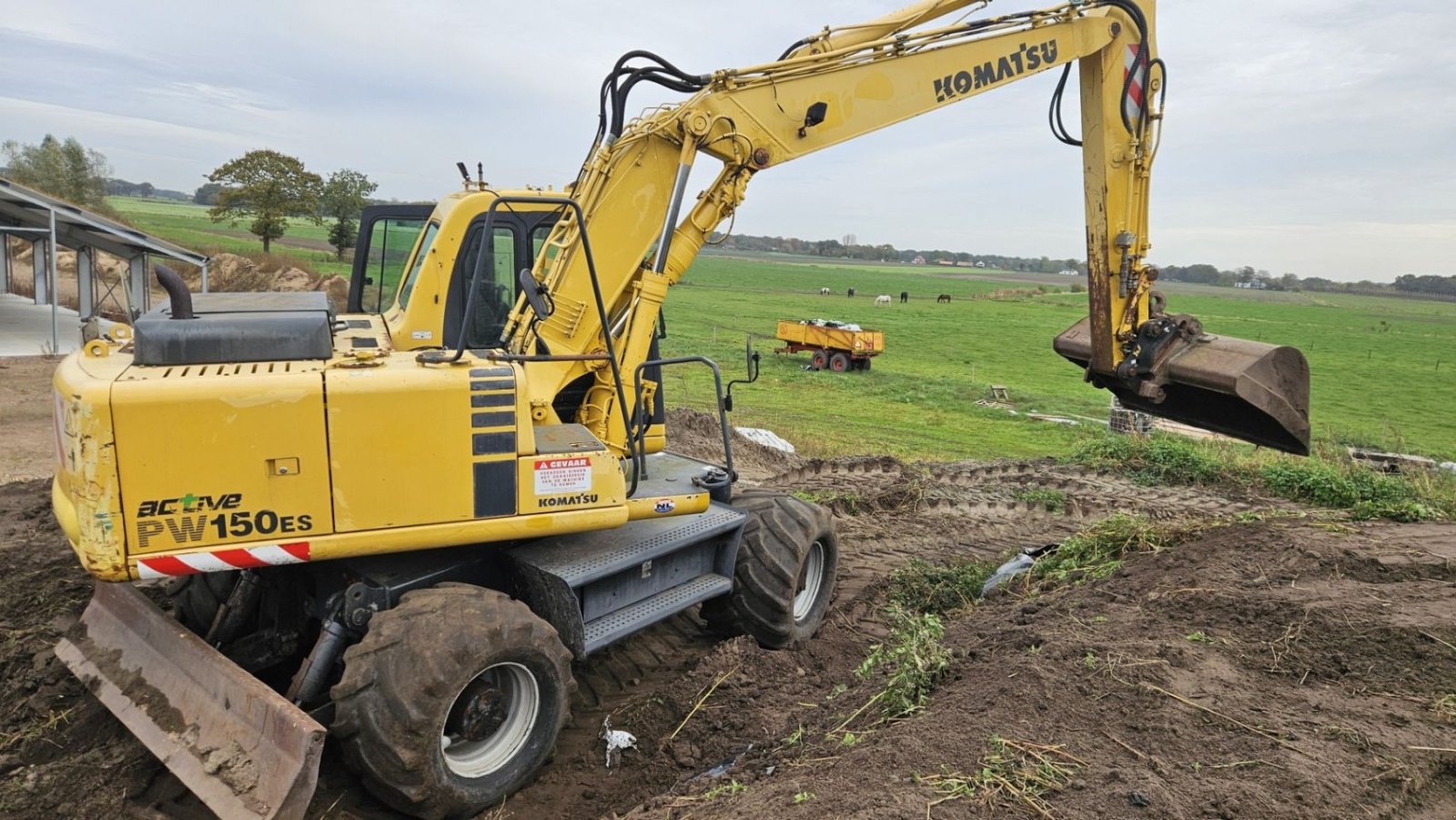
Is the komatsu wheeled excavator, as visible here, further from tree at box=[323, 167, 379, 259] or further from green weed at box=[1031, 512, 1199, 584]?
tree at box=[323, 167, 379, 259]

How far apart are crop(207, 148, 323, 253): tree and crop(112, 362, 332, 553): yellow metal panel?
39.8m

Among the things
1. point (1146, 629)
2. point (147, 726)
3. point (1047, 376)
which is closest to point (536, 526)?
point (147, 726)

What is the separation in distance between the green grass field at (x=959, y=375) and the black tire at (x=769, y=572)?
24.0 feet

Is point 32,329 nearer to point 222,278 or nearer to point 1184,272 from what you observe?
point 222,278

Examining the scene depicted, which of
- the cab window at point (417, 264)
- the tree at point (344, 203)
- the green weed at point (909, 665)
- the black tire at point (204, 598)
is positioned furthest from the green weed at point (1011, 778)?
the tree at point (344, 203)

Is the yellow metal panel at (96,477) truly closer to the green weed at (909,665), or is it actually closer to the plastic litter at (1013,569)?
the green weed at (909,665)

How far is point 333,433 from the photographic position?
399 cm

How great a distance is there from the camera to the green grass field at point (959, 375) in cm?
1645

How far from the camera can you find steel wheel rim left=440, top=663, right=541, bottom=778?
162 inches

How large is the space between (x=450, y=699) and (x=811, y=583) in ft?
10.0

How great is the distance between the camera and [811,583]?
6.30 metres

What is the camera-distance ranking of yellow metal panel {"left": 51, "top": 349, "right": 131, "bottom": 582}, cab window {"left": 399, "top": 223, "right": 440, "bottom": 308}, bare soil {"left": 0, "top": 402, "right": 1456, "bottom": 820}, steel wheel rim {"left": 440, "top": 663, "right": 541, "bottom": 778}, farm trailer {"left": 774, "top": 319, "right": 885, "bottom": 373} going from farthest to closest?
1. farm trailer {"left": 774, "top": 319, "right": 885, "bottom": 373}
2. cab window {"left": 399, "top": 223, "right": 440, "bottom": 308}
3. steel wheel rim {"left": 440, "top": 663, "right": 541, "bottom": 778}
4. yellow metal panel {"left": 51, "top": 349, "right": 131, "bottom": 582}
5. bare soil {"left": 0, "top": 402, "right": 1456, "bottom": 820}

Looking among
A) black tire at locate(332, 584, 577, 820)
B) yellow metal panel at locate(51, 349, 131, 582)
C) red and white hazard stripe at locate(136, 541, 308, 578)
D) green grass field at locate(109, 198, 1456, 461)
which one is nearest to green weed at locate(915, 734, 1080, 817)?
black tire at locate(332, 584, 577, 820)

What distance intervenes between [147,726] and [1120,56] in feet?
23.4
